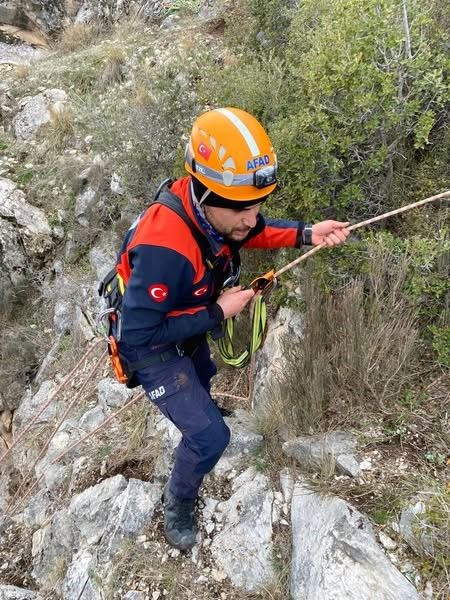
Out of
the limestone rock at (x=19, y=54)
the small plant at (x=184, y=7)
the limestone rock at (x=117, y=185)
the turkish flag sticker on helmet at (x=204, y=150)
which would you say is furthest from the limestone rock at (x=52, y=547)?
the limestone rock at (x=19, y=54)

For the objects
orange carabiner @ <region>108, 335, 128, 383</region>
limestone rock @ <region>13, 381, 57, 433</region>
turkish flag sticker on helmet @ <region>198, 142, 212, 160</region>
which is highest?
turkish flag sticker on helmet @ <region>198, 142, 212, 160</region>

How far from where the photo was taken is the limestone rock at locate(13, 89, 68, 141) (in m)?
8.08

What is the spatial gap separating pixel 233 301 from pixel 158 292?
45cm

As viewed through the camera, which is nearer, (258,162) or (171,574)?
(258,162)

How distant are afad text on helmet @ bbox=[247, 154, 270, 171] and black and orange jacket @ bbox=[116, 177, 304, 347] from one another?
1.12ft

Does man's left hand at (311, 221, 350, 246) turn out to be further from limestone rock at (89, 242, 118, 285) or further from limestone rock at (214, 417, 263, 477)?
limestone rock at (89, 242, 118, 285)

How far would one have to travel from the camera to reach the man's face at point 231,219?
222 cm

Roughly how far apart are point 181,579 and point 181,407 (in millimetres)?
1011

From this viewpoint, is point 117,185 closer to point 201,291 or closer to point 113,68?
point 113,68

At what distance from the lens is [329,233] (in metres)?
2.70

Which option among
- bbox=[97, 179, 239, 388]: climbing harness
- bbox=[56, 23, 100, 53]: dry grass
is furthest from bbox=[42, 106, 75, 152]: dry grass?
bbox=[97, 179, 239, 388]: climbing harness

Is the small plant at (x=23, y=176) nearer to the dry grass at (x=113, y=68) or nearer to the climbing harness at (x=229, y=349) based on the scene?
the dry grass at (x=113, y=68)

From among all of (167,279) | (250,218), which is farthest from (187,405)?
(250,218)

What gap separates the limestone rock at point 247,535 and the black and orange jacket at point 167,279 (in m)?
1.11
